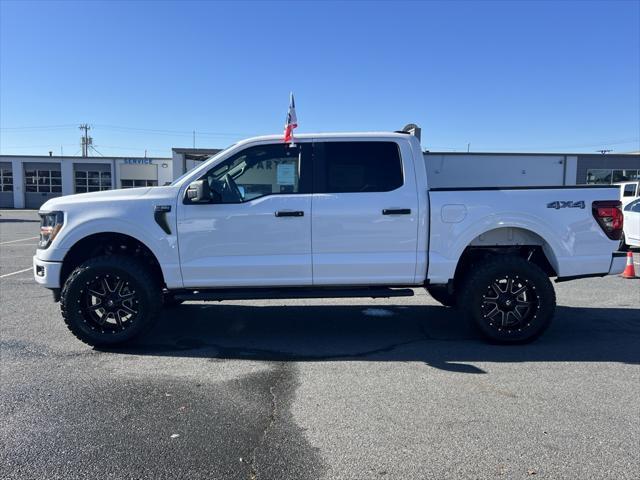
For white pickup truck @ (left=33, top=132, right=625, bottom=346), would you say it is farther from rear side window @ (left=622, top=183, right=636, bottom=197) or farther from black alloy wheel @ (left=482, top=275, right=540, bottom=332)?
rear side window @ (left=622, top=183, right=636, bottom=197)

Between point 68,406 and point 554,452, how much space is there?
3544 mm

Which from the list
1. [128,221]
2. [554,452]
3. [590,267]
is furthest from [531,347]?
[128,221]

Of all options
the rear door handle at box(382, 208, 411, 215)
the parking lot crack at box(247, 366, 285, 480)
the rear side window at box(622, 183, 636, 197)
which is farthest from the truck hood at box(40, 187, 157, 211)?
the rear side window at box(622, 183, 636, 197)

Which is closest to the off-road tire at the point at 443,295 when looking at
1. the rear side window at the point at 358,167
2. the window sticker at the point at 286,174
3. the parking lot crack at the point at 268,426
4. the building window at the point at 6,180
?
the rear side window at the point at 358,167

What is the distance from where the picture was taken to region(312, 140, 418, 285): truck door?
16.9 feet

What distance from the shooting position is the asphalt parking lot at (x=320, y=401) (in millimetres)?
3027

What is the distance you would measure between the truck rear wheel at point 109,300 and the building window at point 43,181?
46.9 meters

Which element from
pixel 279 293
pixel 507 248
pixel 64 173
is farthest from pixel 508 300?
pixel 64 173

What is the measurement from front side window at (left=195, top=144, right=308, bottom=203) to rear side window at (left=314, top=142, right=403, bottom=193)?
25cm

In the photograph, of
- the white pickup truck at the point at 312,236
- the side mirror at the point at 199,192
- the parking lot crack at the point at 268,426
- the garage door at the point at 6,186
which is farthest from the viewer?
the garage door at the point at 6,186

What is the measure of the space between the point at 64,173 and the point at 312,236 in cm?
4756

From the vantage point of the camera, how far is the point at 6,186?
4622 cm

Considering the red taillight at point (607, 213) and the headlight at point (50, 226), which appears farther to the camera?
the red taillight at point (607, 213)

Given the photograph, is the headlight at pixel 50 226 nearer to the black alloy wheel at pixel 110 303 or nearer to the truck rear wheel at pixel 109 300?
the truck rear wheel at pixel 109 300
